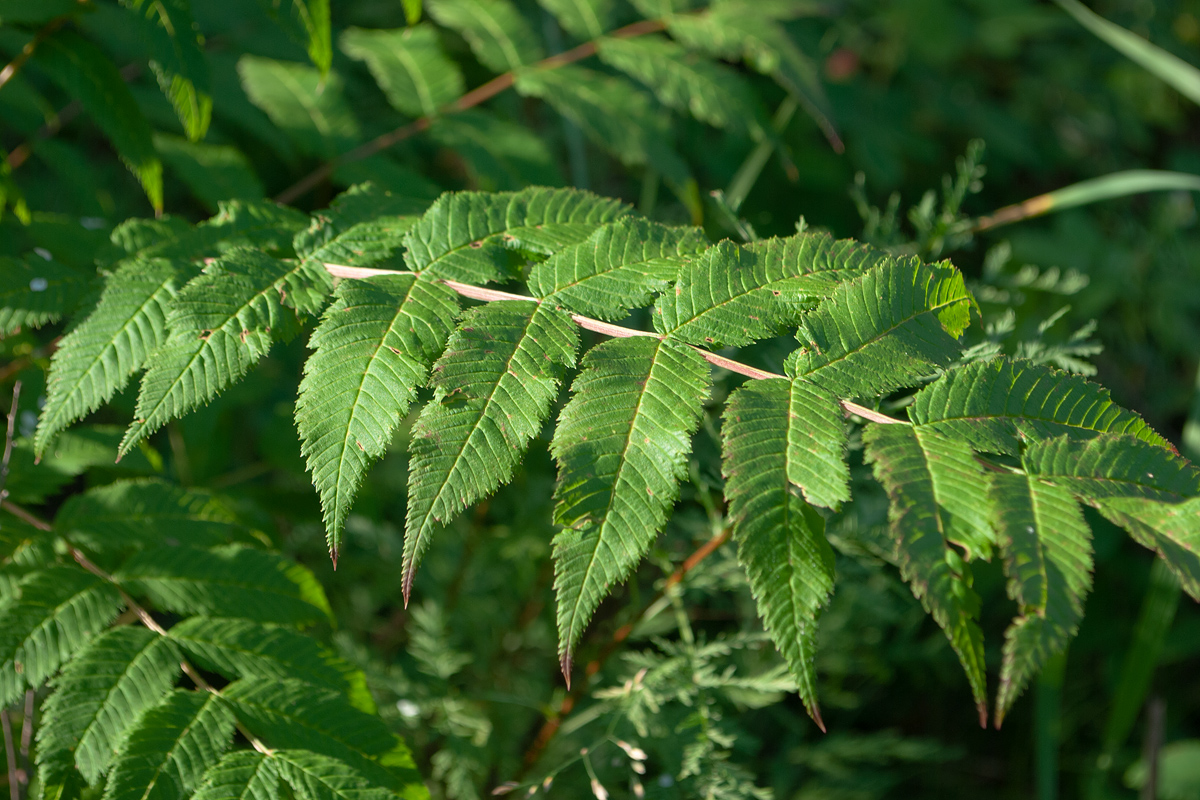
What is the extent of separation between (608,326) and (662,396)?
0.58 feet

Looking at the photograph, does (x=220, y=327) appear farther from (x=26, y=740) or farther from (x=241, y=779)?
(x=26, y=740)

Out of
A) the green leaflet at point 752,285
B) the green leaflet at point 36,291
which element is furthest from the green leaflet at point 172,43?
the green leaflet at point 752,285

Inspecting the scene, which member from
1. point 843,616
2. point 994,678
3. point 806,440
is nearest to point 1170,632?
point 994,678

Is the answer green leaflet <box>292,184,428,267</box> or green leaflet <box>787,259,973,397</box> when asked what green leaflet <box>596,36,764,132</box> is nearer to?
green leaflet <box>292,184,428,267</box>

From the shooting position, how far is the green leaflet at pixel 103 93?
5.24 ft

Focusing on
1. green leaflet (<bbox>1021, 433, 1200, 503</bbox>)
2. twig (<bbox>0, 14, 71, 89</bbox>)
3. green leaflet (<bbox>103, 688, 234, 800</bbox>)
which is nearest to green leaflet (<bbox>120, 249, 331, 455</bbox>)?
green leaflet (<bbox>103, 688, 234, 800</bbox>)

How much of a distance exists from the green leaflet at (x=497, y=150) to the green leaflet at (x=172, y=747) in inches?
49.3

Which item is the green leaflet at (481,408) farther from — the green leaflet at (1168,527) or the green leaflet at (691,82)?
the green leaflet at (691,82)

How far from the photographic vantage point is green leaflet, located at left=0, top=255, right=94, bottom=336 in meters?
1.34

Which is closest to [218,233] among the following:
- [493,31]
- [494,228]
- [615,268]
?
[494,228]

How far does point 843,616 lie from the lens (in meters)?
2.14

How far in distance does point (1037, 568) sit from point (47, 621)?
1364mm

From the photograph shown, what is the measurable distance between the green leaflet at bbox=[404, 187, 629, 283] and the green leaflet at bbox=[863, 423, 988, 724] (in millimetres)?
607

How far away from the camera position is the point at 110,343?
1.25 m
